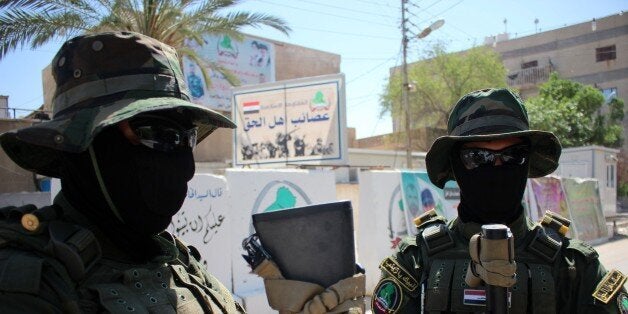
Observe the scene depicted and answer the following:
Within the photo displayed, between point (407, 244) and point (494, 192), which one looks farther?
point (407, 244)

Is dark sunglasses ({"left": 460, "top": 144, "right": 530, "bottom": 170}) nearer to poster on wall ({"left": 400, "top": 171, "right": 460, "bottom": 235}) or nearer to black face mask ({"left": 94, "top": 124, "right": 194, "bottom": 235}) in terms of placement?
black face mask ({"left": 94, "top": 124, "right": 194, "bottom": 235})

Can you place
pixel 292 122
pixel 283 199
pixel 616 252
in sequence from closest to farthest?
pixel 283 199 < pixel 616 252 < pixel 292 122

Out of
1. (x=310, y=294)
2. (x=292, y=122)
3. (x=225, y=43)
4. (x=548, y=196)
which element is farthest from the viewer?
(x=225, y=43)

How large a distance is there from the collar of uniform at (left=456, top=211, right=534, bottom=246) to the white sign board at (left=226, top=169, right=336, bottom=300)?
3.84m

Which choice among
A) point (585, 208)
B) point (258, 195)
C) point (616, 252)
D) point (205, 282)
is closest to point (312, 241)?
Answer: point (205, 282)

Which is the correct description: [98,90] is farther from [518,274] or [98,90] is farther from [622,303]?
[622,303]

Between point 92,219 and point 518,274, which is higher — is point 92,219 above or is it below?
above

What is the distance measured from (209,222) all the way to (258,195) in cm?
78

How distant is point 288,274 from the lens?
1.72 metres

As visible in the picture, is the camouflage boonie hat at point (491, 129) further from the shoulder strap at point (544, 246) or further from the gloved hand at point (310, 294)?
the gloved hand at point (310, 294)

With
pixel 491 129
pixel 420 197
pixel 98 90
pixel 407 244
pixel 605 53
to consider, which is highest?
pixel 605 53

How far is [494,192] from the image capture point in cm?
220

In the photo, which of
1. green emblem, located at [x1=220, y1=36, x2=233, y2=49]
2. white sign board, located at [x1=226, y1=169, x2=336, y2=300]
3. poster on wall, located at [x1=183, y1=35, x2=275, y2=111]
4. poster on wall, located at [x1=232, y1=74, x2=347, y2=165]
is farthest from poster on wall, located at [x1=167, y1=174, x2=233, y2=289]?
green emblem, located at [x1=220, y1=36, x2=233, y2=49]

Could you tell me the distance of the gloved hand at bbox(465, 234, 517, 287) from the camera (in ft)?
4.91
